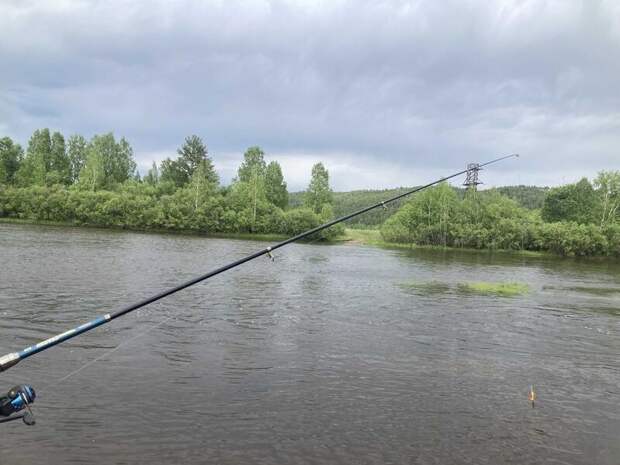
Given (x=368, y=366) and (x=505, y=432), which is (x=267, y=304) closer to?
(x=368, y=366)

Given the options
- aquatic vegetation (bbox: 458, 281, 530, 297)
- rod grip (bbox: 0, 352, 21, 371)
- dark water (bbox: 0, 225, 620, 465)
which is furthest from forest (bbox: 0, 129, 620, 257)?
rod grip (bbox: 0, 352, 21, 371)

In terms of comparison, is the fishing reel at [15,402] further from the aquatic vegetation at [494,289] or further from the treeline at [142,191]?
the treeline at [142,191]

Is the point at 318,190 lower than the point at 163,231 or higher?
higher

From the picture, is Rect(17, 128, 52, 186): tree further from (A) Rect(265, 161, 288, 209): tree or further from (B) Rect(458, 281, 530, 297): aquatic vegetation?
(B) Rect(458, 281, 530, 297): aquatic vegetation

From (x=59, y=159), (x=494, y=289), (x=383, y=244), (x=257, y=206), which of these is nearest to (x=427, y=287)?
(x=494, y=289)

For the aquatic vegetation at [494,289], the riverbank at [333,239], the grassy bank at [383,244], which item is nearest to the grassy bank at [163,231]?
the riverbank at [333,239]

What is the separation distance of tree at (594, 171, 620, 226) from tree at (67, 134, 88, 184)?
12511 cm

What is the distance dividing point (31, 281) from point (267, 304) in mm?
12575

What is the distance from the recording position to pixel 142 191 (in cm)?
11119

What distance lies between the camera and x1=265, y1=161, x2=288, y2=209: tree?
123m

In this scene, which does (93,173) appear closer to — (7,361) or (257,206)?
(257,206)

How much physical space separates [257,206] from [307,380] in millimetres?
98420

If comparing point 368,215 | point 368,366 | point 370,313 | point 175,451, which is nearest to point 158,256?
point 370,313

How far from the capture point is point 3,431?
9.09 metres
